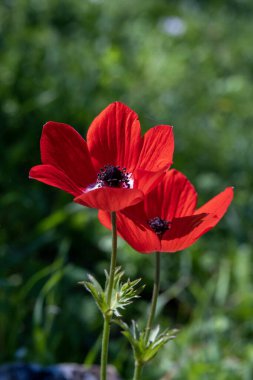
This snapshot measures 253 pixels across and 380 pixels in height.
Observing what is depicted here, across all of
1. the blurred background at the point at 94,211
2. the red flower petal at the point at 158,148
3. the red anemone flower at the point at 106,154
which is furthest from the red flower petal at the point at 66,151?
the blurred background at the point at 94,211

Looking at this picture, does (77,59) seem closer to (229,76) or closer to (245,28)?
(229,76)

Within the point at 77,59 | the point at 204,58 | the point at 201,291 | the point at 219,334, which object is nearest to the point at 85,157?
the point at 219,334

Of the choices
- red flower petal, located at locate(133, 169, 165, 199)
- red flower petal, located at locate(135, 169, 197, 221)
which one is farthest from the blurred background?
red flower petal, located at locate(133, 169, 165, 199)

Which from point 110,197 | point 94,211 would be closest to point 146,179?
point 110,197

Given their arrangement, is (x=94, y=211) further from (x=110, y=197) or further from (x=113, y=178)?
(x=110, y=197)

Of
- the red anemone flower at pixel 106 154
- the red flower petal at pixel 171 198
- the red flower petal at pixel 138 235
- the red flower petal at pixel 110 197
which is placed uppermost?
the red anemone flower at pixel 106 154

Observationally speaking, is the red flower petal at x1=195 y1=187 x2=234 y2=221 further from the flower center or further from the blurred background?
the blurred background

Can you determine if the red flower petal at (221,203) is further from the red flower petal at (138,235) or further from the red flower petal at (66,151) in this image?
the red flower petal at (66,151)
